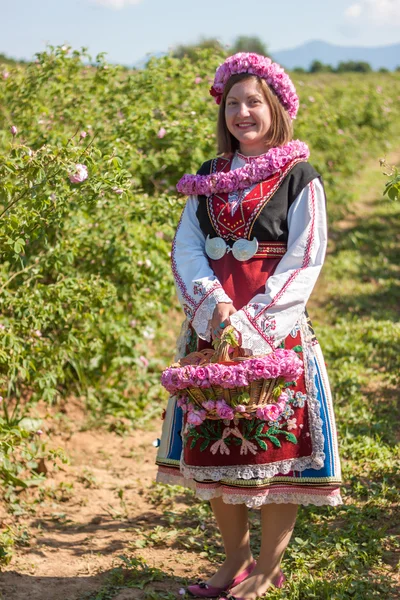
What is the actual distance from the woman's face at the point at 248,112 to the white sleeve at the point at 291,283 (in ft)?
0.84

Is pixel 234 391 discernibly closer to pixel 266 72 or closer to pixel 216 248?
pixel 216 248

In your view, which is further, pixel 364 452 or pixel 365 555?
pixel 364 452

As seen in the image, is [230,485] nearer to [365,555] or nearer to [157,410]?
[365,555]

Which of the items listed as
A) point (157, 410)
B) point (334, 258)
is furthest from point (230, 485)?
point (334, 258)

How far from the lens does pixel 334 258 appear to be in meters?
7.78

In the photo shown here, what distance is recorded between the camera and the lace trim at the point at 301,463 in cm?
238

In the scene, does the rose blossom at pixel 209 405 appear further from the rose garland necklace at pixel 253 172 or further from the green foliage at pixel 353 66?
the green foliage at pixel 353 66

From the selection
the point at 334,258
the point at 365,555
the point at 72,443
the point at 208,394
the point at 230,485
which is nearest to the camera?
the point at 208,394

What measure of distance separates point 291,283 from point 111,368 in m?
2.18

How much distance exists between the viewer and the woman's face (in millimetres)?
2508

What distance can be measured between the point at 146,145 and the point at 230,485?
8.50 feet

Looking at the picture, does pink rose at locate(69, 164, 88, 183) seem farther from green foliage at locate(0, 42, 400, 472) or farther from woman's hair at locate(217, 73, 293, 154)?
woman's hair at locate(217, 73, 293, 154)

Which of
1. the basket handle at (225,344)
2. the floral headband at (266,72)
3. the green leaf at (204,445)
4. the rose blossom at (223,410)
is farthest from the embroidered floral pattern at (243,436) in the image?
the floral headband at (266,72)

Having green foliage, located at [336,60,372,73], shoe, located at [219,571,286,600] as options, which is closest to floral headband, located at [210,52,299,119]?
shoe, located at [219,571,286,600]
